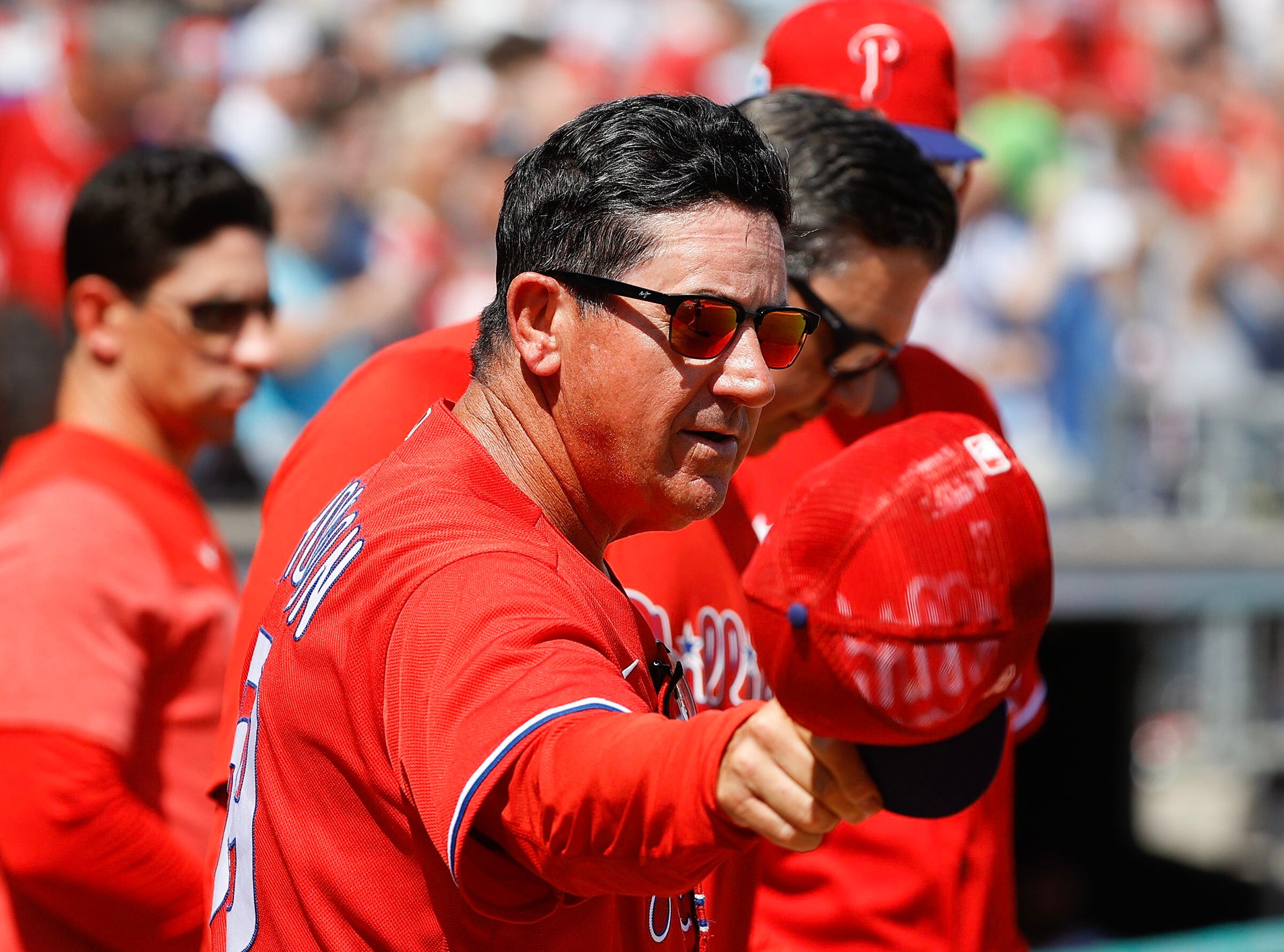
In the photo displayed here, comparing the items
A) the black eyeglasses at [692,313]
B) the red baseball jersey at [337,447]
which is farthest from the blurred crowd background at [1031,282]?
the black eyeglasses at [692,313]

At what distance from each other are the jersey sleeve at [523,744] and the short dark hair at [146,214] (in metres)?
1.83

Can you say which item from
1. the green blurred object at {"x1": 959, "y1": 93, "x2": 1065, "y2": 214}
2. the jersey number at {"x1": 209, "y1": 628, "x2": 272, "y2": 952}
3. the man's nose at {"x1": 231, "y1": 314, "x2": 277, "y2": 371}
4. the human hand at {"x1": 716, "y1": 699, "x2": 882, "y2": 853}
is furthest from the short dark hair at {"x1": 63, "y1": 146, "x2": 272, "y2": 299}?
the green blurred object at {"x1": 959, "y1": 93, "x2": 1065, "y2": 214}

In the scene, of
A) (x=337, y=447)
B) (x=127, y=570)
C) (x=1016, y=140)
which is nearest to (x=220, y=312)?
(x=127, y=570)

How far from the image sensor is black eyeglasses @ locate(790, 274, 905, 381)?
2.41 meters

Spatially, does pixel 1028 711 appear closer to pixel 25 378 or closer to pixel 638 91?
pixel 25 378

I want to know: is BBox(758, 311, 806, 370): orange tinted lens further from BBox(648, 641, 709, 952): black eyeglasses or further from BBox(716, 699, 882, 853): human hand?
BBox(716, 699, 882, 853): human hand

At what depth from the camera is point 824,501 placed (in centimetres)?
121

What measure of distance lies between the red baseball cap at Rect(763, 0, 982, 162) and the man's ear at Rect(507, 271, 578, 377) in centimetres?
153

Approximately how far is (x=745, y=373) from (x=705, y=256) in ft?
0.43

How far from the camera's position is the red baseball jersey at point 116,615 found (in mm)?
2408

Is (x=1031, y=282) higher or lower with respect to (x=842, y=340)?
lower

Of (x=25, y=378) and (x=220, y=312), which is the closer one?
(x=220, y=312)

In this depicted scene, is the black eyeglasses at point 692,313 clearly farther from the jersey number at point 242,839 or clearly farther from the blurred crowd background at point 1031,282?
the blurred crowd background at point 1031,282

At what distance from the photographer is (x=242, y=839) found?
5.36ft
